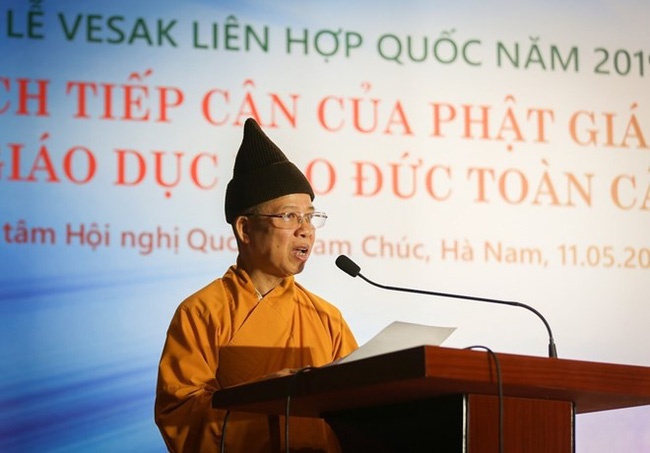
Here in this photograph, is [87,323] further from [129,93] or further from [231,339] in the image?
[231,339]

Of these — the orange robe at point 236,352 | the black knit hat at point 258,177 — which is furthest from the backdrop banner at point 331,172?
the orange robe at point 236,352

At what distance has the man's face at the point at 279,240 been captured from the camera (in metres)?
2.98

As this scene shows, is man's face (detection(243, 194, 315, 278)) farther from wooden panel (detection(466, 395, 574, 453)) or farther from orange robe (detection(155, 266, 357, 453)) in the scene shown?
→ wooden panel (detection(466, 395, 574, 453))

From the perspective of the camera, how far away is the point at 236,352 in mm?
2822

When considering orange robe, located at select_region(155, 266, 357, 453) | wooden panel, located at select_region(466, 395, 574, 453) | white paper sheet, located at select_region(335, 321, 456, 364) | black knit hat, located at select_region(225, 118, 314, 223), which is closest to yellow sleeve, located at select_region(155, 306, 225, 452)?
orange robe, located at select_region(155, 266, 357, 453)

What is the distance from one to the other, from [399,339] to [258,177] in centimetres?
95

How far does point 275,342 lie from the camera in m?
2.88

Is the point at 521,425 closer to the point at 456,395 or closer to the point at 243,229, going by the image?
the point at 456,395

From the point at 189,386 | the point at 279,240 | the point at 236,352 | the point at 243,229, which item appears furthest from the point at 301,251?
the point at 189,386

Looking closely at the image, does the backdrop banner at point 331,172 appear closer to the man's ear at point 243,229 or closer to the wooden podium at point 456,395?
the man's ear at point 243,229

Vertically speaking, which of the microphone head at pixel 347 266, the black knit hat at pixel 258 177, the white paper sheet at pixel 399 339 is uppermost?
the black knit hat at pixel 258 177

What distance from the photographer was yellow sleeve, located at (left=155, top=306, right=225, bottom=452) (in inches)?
103

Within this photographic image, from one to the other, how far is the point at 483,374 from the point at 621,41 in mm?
2787

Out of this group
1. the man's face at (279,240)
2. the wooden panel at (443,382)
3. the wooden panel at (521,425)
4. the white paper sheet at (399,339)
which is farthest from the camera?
the man's face at (279,240)
